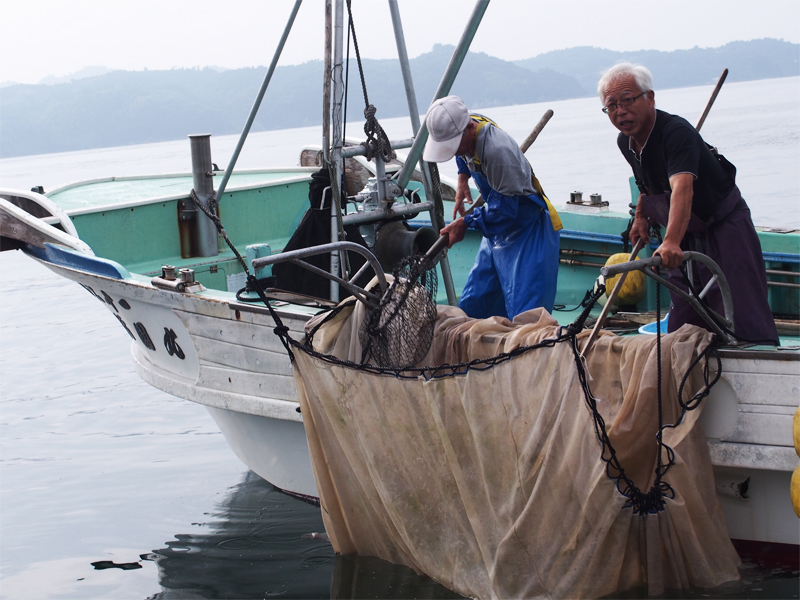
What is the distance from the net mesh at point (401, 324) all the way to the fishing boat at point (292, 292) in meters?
0.18

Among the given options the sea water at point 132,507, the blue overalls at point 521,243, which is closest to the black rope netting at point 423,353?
the blue overalls at point 521,243

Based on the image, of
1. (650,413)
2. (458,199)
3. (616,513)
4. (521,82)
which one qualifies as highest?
(521,82)

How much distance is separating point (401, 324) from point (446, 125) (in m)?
0.98

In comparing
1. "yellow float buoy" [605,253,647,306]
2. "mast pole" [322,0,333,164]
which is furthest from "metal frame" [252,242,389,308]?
"yellow float buoy" [605,253,647,306]

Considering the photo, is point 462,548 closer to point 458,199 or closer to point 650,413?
point 650,413

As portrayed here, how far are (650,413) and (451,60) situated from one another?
196 cm

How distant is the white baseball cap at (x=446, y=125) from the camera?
12.6 ft

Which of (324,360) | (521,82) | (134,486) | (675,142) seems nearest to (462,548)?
(324,360)

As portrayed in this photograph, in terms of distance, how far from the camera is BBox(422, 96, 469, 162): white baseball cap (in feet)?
12.6

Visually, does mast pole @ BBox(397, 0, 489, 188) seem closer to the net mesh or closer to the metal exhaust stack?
the net mesh

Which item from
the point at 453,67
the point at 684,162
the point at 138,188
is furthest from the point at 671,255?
the point at 138,188

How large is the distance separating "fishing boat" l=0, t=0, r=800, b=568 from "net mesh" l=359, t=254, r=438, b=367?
183 mm

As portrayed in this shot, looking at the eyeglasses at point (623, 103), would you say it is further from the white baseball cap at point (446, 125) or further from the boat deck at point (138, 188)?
the boat deck at point (138, 188)

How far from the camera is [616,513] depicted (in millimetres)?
2980
